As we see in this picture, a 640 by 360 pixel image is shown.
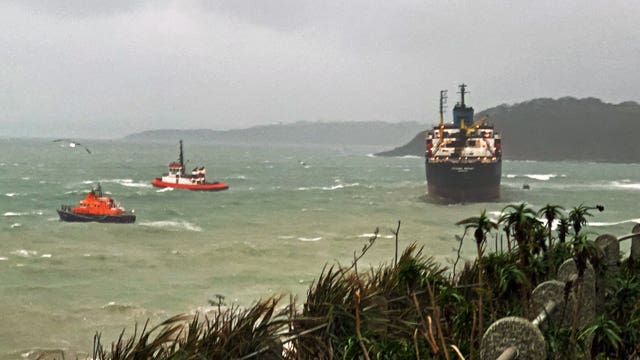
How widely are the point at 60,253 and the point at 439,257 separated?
94.1ft

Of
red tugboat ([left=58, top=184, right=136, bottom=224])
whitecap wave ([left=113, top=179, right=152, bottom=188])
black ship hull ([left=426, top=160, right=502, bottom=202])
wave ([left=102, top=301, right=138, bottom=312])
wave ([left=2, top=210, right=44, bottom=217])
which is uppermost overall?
black ship hull ([left=426, top=160, right=502, bottom=202])

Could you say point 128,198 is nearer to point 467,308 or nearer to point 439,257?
point 439,257

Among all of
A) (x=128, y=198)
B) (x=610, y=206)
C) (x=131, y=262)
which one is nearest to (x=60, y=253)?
(x=131, y=262)

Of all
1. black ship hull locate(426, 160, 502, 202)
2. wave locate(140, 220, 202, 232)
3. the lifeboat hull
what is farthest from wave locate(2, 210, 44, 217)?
black ship hull locate(426, 160, 502, 202)

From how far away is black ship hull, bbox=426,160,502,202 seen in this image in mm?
77812

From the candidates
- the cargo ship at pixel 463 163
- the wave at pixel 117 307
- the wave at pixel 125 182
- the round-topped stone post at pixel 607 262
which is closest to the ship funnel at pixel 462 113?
the cargo ship at pixel 463 163

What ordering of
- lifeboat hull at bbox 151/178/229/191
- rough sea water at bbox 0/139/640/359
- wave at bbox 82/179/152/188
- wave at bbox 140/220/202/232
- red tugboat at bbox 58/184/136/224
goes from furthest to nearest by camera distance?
wave at bbox 82/179/152/188
lifeboat hull at bbox 151/178/229/191
red tugboat at bbox 58/184/136/224
wave at bbox 140/220/202/232
rough sea water at bbox 0/139/640/359

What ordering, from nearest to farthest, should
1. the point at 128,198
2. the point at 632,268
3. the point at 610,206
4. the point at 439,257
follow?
the point at 632,268 → the point at 439,257 → the point at 610,206 → the point at 128,198

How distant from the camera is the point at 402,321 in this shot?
241 inches

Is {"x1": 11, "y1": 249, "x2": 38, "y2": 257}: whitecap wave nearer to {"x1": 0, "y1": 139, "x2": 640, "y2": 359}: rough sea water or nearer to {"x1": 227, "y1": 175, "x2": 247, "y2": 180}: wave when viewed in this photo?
{"x1": 0, "y1": 139, "x2": 640, "y2": 359}: rough sea water

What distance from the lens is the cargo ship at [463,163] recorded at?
3071 inches

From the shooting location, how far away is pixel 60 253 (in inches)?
1941

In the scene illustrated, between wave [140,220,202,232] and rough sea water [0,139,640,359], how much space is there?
0.11m

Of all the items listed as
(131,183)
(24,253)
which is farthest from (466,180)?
(131,183)
